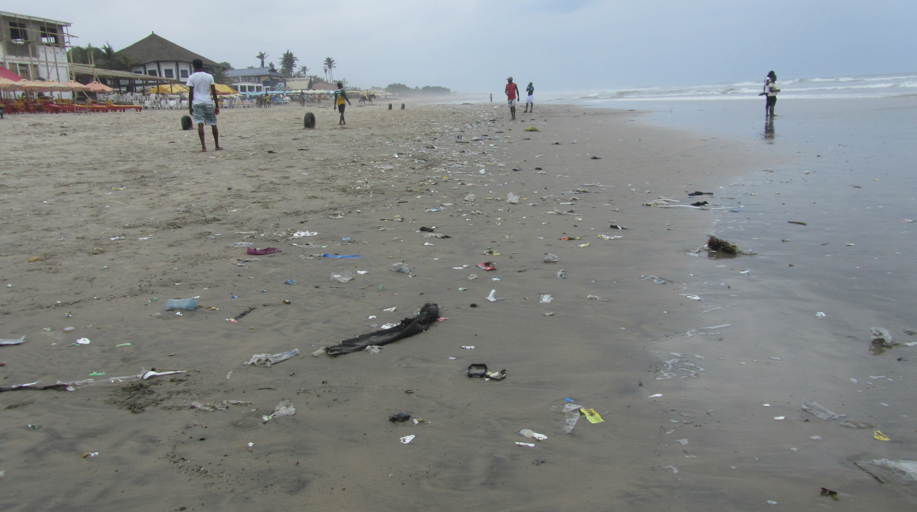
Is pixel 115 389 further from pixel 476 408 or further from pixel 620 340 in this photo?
pixel 620 340

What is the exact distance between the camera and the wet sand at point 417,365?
1.88 metres

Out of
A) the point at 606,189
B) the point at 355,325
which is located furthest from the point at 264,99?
the point at 355,325

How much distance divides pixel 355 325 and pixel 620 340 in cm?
152

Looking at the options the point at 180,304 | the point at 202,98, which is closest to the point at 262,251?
the point at 180,304

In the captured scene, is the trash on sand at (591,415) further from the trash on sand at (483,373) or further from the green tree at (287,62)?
the green tree at (287,62)

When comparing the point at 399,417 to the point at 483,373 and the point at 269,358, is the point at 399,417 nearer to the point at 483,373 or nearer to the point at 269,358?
the point at 483,373

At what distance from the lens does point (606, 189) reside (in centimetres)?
708

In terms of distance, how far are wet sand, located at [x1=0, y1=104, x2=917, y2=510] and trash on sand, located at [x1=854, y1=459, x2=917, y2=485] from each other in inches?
1.9

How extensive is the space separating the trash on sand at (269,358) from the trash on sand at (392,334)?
0.66 ft

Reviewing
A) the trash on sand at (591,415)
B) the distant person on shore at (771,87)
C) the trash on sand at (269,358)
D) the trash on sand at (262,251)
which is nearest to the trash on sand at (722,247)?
the trash on sand at (591,415)

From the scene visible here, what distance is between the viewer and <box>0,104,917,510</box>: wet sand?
188 centimetres

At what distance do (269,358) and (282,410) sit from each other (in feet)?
1.62

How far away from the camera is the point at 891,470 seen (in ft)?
6.18

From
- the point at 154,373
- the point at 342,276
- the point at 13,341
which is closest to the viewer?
the point at 154,373
